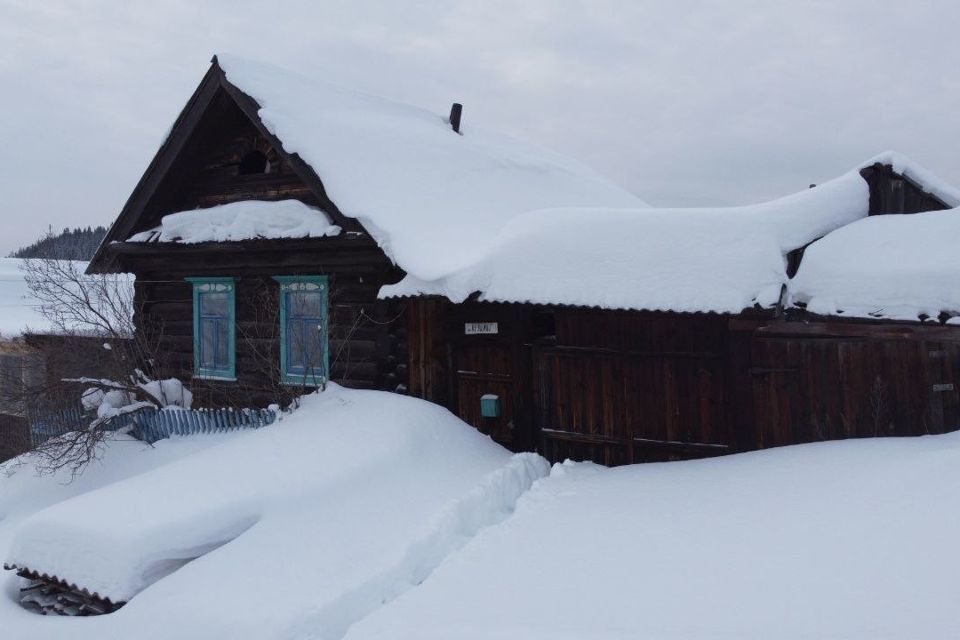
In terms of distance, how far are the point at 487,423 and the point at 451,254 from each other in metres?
2.37

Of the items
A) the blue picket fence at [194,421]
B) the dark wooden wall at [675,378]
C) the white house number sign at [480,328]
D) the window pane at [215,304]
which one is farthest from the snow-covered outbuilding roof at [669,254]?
the window pane at [215,304]

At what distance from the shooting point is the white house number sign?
977 cm

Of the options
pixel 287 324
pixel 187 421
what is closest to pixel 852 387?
pixel 287 324

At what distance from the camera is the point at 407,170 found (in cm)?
1220

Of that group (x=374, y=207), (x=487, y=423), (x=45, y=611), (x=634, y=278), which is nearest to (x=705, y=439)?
(x=634, y=278)

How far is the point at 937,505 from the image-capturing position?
528 centimetres

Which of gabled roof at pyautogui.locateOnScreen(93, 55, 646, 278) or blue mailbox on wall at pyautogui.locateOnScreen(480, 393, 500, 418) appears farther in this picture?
gabled roof at pyautogui.locateOnScreen(93, 55, 646, 278)

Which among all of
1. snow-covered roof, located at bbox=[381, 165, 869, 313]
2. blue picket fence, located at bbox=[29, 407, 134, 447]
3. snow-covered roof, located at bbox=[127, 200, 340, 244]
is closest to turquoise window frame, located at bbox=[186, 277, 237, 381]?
snow-covered roof, located at bbox=[127, 200, 340, 244]

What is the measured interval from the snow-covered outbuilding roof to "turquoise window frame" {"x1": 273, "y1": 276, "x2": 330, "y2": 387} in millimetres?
2177

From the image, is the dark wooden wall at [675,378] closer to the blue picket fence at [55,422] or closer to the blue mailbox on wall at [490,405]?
the blue mailbox on wall at [490,405]

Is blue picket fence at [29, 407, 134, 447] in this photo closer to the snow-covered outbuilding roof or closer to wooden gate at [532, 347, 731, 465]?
the snow-covered outbuilding roof

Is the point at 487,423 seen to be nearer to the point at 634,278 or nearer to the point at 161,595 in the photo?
the point at 634,278

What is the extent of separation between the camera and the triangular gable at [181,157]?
34.8 ft

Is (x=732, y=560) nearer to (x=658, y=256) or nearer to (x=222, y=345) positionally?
(x=658, y=256)
